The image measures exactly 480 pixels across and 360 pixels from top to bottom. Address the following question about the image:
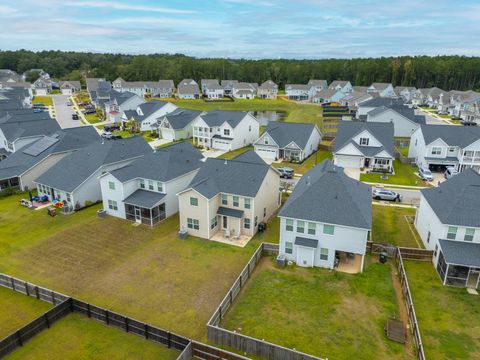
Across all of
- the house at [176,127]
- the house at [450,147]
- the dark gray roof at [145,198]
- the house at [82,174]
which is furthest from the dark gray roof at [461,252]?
the house at [176,127]

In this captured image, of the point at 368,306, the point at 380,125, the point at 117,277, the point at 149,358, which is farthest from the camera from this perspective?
the point at 380,125

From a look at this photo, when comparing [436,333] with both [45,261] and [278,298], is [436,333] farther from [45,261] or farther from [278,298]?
[45,261]

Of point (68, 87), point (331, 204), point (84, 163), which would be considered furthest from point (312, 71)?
point (331, 204)

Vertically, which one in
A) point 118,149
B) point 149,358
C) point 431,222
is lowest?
point 149,358

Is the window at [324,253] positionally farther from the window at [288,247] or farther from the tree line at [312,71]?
the tree line at [312,71]

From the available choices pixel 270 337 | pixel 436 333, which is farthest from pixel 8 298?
pixel 436 333

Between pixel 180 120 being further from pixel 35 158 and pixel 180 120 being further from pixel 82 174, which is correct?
→ pixel 82 174
